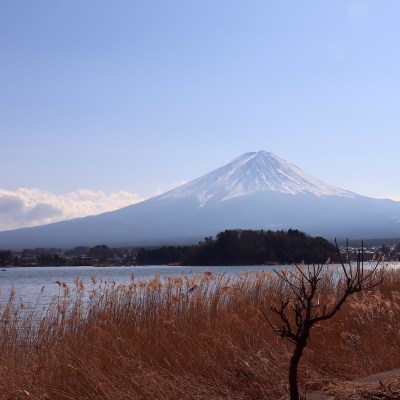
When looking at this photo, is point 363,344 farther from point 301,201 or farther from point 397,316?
point 301,201

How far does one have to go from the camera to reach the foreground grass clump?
6.37 meters

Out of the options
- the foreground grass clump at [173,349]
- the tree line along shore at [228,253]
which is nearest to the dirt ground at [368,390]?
the foreground grass clump at [173,349]

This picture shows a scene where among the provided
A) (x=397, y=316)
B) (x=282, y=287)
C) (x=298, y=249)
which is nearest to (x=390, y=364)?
(x=397, y=316)

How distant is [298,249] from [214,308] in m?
29.3

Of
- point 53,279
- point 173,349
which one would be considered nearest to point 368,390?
point 173,349

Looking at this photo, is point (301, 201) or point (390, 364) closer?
point (390, 364)

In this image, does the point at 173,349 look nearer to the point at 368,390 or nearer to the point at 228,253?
the point at 368,390

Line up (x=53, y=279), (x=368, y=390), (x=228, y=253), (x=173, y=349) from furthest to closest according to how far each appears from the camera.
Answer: (x=228, y=253) → (x=53, y=279) → (x=173, y=349) → (x=368, y=390)

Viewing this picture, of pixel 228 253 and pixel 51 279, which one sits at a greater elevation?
pixel 228 253

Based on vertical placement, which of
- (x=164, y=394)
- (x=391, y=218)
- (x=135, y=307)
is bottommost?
(x=164, y=394)

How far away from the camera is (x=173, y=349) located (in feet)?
24.1

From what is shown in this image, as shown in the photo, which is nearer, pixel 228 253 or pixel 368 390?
pixel 368 390

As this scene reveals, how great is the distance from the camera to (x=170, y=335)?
7.89m

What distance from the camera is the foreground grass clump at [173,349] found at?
20.9 ft
